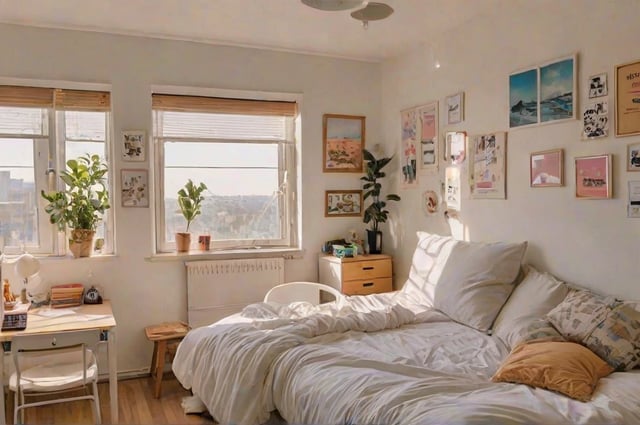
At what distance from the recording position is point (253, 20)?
3553 mm

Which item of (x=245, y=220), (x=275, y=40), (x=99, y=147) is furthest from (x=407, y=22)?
(x=99, y=147)

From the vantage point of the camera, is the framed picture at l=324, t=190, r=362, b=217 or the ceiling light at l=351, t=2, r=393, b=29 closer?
the ceiling light at l=351, t=2, r=393, b=29

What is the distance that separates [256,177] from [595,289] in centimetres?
261

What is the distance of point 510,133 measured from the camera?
333 centimetres

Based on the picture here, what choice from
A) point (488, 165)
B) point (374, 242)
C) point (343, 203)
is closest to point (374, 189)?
point (343, 203)

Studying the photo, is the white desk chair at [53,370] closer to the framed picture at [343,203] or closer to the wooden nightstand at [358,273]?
the wooden nightstand at [358,273]

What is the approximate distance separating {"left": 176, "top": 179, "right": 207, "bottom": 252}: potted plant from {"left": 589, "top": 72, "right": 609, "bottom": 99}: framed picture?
268cm

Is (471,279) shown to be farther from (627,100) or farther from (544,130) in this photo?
(627,100)

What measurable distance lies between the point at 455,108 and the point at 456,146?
27 cm

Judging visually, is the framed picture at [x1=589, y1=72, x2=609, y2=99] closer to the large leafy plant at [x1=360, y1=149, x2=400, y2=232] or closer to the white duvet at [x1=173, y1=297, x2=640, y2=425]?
the white duvet at [x1=173, y1=297, x2=640, y2=425]

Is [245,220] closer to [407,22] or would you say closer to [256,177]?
[256,177]

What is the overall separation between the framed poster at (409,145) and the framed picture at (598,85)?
1.53 m

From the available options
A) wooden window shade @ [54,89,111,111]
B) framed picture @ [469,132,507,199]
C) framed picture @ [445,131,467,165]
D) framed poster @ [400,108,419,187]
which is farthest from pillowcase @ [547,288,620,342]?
wooden window shade @ [54,89,111,111]

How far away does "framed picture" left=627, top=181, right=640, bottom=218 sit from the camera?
2.59 m
